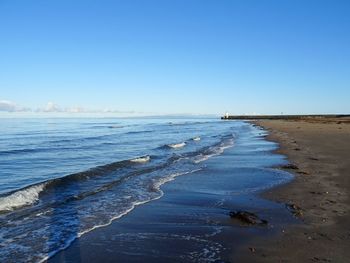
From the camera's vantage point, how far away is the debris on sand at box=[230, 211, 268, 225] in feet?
26.2

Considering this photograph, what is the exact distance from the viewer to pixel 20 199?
33.6ft

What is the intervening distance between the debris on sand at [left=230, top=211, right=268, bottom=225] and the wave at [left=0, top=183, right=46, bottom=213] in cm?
527

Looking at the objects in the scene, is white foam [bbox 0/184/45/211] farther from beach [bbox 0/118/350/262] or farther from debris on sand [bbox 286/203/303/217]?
debris on sand [bbox 286/203/303/217]

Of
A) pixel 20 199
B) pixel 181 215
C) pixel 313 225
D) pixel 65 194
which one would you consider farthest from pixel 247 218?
pixel 20 199

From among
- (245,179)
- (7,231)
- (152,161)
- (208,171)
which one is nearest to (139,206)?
(7,231)

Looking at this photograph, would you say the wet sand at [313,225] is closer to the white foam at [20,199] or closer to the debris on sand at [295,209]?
the debris on sand at [295,209]

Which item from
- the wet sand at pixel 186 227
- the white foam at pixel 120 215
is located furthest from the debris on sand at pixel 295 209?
the white foam at pixel 120 215

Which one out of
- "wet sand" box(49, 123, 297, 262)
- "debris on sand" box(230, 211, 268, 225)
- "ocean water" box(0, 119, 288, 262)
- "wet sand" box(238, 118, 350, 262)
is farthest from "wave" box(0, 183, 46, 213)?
"wet sand" box(238, 118, 350, 262)

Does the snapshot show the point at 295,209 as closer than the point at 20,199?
Yes

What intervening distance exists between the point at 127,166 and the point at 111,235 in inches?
398

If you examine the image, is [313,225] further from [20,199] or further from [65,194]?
[20,199]

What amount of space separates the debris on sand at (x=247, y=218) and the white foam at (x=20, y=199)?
208 inches

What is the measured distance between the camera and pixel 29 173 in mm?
15430

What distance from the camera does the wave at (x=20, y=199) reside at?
31.4ft
